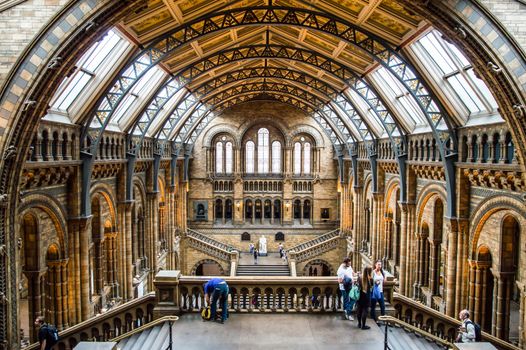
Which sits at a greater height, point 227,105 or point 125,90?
point 227,105

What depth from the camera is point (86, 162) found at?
16.1 m

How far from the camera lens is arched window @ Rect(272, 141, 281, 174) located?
40.4 metres

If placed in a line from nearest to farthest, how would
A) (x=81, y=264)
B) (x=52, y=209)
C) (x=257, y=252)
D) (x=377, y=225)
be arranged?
1. (x=52, y=209)
2. (x=81, y=264)
3. (x=377, y=225)
4. (x=257, y=252)

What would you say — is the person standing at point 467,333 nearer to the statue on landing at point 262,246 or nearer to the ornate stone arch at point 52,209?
the ornate stone arch at point 52,209

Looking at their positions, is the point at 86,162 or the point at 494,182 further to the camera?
the point at 86,162

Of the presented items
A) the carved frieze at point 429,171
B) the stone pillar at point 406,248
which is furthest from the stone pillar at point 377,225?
the carved frieze at point 429,171

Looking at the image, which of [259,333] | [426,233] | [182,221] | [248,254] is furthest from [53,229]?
[248,254]

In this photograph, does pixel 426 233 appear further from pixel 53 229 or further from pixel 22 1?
pixel 22 1

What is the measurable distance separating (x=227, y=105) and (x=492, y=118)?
2556 cm

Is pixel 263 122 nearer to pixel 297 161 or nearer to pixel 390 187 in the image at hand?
pixel 297 161

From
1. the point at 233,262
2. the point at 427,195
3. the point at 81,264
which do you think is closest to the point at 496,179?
the point at 427,195

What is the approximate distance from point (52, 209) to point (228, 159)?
26.4 metres

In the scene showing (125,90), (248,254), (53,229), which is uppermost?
(125,90)

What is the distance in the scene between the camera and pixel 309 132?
39.7 metres
